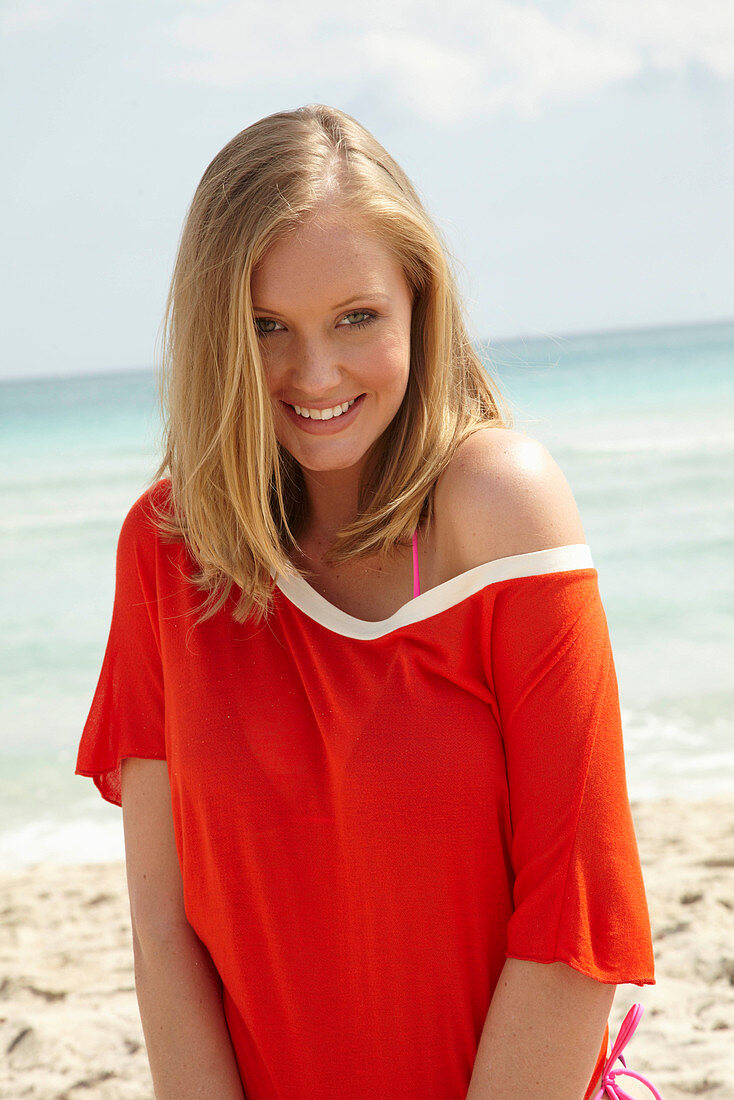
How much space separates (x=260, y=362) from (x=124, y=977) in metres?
2.98

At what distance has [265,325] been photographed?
1.70 m

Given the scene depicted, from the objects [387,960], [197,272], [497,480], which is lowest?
[387,960]

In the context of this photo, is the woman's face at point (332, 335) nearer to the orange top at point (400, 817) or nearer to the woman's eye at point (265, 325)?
the woman's eye at point (265, 325)

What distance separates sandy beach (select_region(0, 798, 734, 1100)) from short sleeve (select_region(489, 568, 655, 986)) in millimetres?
1499

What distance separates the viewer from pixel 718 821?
4922 mm

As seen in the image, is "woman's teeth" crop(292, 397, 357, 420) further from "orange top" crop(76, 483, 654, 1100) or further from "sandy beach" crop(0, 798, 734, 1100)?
"sandy beach" crop(0, 798, 734, 1100)

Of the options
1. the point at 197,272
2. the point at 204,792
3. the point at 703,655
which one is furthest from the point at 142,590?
the point at 703,655

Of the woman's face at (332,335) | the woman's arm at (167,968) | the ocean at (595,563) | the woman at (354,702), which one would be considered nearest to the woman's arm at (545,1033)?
the woman at (354,702)

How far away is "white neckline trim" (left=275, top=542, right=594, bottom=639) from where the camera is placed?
1529 millimetres

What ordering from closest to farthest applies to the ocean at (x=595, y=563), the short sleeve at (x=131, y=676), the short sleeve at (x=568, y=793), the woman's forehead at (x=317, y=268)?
the short sleeve at (x=568, y=793) → the woman's forehead at (x=317, y=268) → the short sleeve at (x=131, y=676) → the ocean at (x=595, y=563)

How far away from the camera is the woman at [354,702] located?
1.51 meters

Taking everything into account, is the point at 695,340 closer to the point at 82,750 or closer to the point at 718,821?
the point at 718,821

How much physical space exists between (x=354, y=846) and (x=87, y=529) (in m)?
14.4

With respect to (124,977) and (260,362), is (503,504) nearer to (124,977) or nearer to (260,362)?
(260,362)
